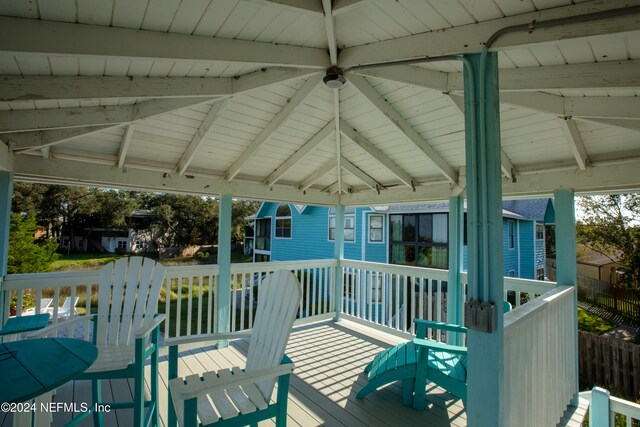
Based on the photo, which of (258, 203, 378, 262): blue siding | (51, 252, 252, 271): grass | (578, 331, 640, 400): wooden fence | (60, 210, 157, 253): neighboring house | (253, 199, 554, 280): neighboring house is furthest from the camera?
(60, 210, 157, 253): neighboring house

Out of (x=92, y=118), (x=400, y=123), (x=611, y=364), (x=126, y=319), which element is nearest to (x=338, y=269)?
(x=400, y=123)

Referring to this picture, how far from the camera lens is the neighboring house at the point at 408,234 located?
402 inches

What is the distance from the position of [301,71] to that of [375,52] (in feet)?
1.88

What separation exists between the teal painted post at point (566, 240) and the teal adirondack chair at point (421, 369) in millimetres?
820

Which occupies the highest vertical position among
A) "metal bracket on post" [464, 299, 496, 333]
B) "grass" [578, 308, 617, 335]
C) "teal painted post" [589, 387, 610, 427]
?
"metal bracket on post" [464, 299, 496, 333]

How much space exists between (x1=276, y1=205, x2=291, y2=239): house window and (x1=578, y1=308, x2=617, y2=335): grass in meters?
Result: 10.3

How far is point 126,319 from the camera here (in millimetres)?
2742

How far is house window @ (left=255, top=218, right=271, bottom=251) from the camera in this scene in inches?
627

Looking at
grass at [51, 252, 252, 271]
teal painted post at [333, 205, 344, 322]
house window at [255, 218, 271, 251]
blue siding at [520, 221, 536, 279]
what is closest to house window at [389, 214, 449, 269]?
blue siding at [520, 221, 536, 279]

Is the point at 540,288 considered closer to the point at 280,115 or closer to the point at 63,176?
the point at 280,115

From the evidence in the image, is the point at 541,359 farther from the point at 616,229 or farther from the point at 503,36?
the point at 616,229

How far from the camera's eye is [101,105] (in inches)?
102

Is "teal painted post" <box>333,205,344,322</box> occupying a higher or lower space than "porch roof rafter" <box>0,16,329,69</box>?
lower

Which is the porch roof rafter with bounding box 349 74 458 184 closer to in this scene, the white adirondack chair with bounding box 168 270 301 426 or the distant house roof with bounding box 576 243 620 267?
the white adirondack chair with bounding box 168 270 301 426
